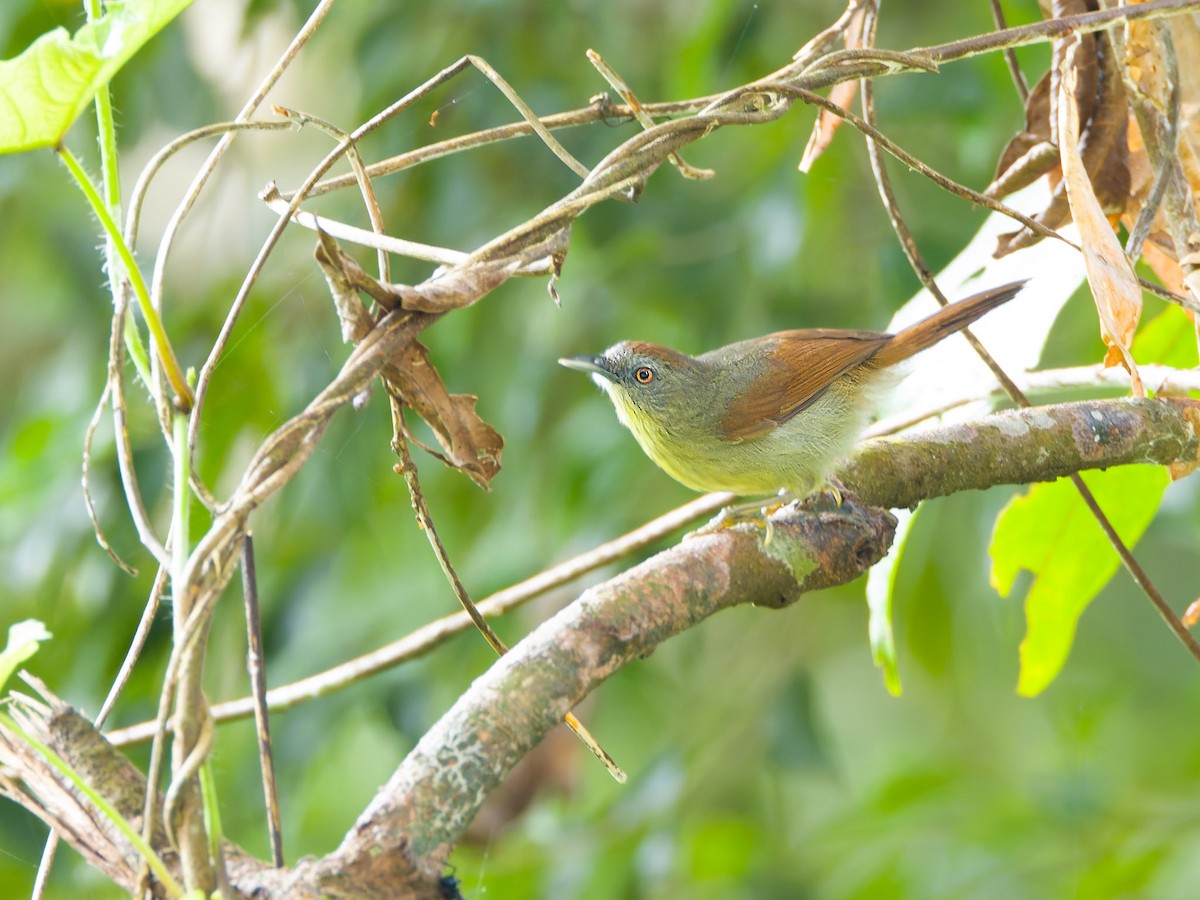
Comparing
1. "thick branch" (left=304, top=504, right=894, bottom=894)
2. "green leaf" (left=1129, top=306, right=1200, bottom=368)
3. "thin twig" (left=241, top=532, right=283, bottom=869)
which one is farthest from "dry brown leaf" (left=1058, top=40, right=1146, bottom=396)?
"thin twig" (left=241, top=532, right=283, bottom=869)

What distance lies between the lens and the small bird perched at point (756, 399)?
2568mm

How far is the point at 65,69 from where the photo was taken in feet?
3.34

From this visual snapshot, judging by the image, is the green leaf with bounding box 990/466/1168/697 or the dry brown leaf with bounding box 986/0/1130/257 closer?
the dry brown leaf with bounding box 986/0/1130/257

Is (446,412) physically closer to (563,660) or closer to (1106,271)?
(563,660)

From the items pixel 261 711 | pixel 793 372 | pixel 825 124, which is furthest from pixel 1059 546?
pixel 261 711

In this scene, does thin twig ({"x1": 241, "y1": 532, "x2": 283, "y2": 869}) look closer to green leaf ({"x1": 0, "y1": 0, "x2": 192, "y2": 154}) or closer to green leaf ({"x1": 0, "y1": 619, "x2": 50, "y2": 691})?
green leaf ({"x1": 0, "y1": 619, "x2": 50, "y2": 691})

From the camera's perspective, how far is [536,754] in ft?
14.4

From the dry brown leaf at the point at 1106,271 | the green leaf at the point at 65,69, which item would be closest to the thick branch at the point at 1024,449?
the dry brown leaf at the point at 1106,271

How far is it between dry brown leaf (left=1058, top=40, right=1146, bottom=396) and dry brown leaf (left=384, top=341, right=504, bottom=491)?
2.85 feet

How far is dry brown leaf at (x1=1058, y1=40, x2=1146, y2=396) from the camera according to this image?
1574mm

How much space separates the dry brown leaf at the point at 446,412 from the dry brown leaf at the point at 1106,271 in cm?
87

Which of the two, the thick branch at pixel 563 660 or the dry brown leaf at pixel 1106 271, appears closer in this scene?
the thick branch at pixel 563 660

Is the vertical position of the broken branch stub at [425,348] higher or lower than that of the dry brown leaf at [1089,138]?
higher

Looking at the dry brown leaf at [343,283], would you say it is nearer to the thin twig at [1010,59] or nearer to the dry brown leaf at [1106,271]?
the dry brown leaf at [1106,271]
